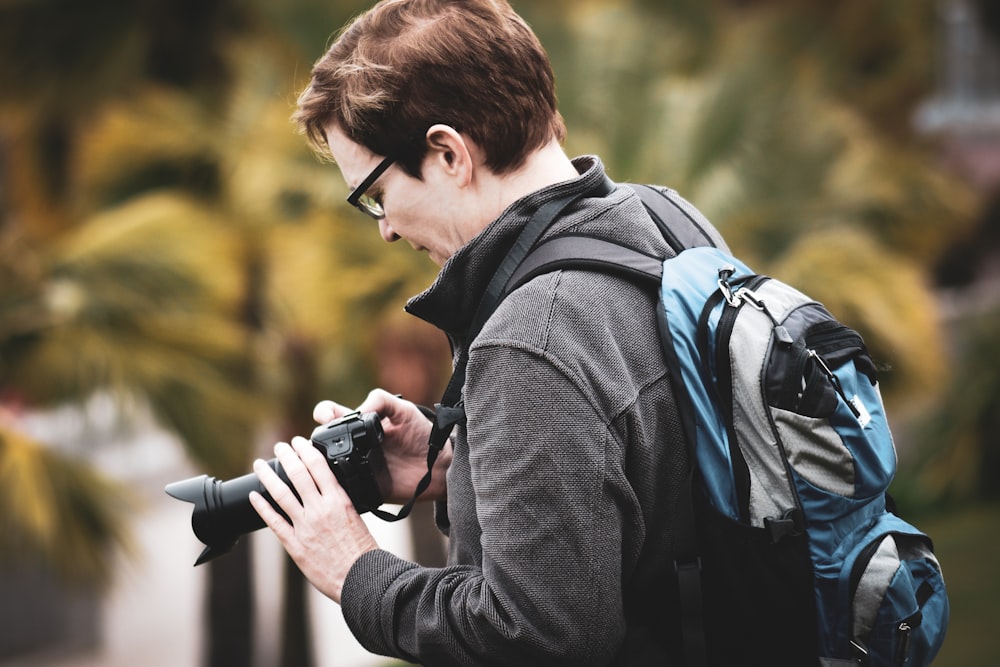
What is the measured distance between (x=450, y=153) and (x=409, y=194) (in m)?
0.08

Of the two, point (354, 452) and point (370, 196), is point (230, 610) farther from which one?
point (370, 196)

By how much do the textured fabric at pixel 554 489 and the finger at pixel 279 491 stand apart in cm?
12

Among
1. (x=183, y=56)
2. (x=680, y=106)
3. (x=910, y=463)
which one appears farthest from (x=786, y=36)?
(x=910, y=463)

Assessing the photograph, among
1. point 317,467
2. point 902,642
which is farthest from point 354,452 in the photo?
point 902,642

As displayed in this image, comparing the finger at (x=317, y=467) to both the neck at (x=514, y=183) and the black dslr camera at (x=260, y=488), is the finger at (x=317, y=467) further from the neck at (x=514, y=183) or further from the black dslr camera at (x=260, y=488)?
the neck at (x=514, y=183)

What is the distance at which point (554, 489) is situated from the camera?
50.0 inches

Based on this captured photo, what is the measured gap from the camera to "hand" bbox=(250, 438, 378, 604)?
57.8 inches

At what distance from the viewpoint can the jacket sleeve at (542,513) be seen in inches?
50.1

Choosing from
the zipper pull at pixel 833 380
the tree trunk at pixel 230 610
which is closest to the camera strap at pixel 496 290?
the zipper pull at pixel 833 380

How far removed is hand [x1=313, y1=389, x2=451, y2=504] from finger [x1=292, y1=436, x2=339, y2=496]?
0.23m

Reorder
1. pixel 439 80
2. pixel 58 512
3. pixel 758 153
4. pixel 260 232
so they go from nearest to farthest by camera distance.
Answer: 1. pixel 439 80
2. pixel 58 512
3. pixel 758 153
4. pixel 260 232

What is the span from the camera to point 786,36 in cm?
554

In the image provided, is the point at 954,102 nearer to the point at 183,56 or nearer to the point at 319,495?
the point at 183,56

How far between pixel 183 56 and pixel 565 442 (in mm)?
5293
